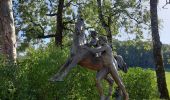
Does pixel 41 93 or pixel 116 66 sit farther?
pixel 41 93

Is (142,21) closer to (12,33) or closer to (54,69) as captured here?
(12,33)

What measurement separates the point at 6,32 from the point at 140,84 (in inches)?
274

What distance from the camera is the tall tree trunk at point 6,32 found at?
1802 centimetres

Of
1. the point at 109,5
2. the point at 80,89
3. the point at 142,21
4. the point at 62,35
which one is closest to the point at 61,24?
the point at 62,35

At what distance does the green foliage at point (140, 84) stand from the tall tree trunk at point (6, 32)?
5.69 metres

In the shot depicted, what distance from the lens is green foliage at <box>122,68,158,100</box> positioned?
21.2 m

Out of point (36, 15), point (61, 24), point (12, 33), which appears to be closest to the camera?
point (12, 33)

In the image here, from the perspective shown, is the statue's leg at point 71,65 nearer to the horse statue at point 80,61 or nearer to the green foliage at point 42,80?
the horse statue at point 80,61

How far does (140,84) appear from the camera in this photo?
70.3 feet

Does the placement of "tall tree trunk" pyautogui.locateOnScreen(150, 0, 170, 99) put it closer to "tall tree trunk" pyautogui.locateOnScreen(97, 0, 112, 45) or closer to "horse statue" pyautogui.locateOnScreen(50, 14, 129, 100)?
"tall tree trunk" pyautogui.locateOnScreen(97, 0, 112, 45)

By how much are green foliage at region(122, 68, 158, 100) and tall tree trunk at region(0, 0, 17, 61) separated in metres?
5.69

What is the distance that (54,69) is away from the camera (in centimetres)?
1364

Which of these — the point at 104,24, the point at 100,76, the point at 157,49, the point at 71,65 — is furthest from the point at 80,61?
the point at 104,24

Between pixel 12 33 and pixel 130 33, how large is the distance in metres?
20.8
